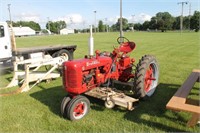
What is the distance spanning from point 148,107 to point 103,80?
1.15m

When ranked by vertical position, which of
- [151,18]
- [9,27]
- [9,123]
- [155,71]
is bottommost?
[9,123]

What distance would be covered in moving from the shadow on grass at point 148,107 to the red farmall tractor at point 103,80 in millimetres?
200

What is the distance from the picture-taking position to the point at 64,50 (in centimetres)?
1038

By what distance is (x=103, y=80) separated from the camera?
496 cm

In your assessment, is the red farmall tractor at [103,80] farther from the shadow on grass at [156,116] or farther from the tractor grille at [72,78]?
the shadow on grass at [156,116]

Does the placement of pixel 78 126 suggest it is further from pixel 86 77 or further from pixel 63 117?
pixel 86 77

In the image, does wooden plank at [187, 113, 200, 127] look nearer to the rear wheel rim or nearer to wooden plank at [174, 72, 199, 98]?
wooden plank at [174, 72, 199, 98]

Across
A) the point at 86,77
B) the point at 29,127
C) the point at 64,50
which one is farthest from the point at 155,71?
the point at 64,50

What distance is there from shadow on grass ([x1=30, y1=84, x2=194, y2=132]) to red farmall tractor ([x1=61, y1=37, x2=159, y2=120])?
0.66 feet

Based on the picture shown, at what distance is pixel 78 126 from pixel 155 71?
110 inches

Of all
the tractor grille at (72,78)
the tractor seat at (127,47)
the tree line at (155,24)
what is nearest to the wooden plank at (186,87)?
the tractor seat at (127,47)

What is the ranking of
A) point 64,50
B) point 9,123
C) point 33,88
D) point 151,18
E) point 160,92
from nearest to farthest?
point 9,123
point 160,92
point 33,88
point 64,50
point 151,18

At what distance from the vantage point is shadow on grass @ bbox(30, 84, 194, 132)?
407 centimetres

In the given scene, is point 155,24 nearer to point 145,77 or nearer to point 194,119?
point 145,77
